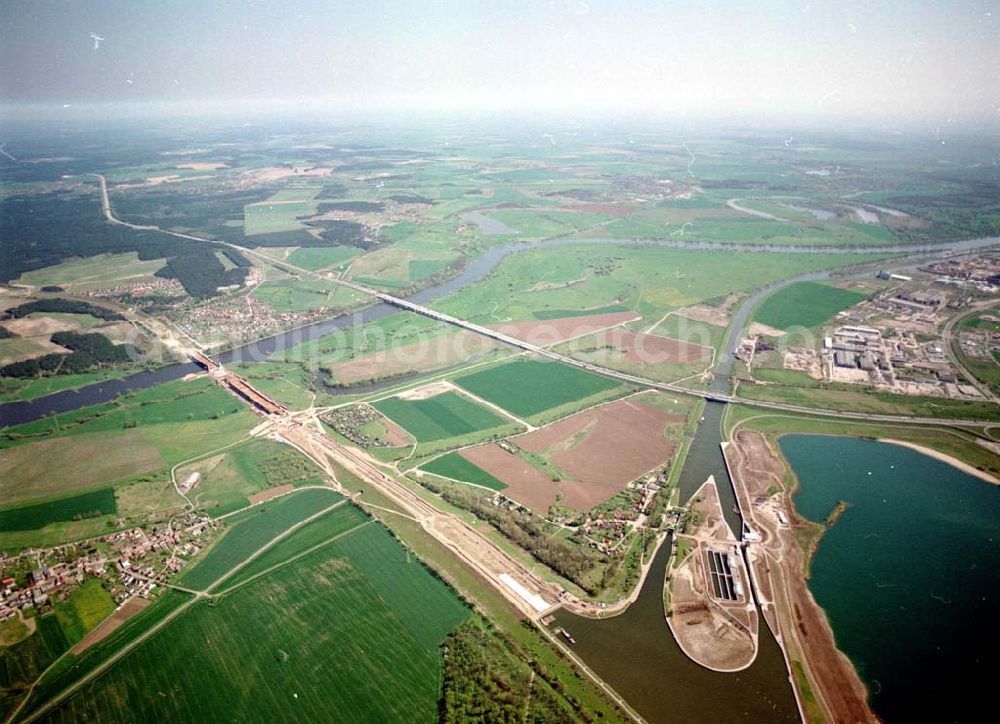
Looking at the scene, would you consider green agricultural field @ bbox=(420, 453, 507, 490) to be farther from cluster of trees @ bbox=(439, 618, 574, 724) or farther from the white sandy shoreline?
the white sandy shoreline

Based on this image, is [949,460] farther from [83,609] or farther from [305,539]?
[83,609]

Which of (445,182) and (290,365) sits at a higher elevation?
(445,182)

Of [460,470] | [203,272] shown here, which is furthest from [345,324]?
[460,470]

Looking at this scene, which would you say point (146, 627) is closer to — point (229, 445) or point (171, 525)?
point (171, 525)

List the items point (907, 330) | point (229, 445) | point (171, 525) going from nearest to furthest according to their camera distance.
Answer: point (171, 525) → point (229, 445) → point (907, 330)

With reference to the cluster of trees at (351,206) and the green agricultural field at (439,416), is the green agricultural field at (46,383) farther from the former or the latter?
the cluster of trees at (351,206)

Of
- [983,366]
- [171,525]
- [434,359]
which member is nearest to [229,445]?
[171,525]

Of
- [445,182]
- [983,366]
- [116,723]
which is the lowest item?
[116,723]
